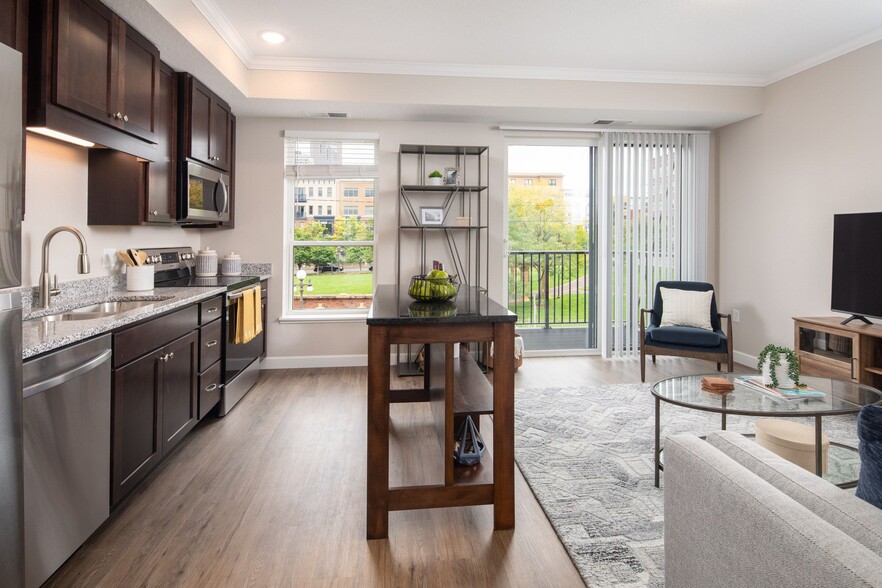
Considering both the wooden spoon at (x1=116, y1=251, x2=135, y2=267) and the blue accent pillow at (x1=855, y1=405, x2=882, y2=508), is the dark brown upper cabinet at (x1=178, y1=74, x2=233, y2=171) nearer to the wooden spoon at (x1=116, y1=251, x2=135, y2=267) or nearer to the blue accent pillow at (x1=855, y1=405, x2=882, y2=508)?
the wooden spoon at (x1=116, y1=251, x2=135, y2=267)

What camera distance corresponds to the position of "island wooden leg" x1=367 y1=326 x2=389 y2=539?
2016 mm

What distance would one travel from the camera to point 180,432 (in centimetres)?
278

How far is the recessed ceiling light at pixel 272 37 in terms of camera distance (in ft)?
12.0

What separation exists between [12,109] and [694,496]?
6.64ft

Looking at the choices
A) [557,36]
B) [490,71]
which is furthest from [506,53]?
[557,36]

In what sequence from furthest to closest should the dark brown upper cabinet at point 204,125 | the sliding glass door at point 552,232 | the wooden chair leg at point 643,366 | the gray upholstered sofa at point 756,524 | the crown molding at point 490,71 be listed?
the sliding glass door at point 552,232
the wooden chair leg at point 643,366
the crown molding at point 490,71
the dark brown upper cabinet at point 204,125
the gray upholstered sofa at point 756,524

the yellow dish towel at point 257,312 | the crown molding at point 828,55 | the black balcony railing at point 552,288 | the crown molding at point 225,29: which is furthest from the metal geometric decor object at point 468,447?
the crown molding at point 828,55

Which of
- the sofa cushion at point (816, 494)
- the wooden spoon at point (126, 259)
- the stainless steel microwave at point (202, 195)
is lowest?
the sofa cushion at point (816, 494)

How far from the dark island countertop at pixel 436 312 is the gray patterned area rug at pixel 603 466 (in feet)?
3.03

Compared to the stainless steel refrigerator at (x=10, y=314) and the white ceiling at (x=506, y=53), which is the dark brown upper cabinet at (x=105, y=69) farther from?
the stainless steel refrigerator at (x=10, y=314)

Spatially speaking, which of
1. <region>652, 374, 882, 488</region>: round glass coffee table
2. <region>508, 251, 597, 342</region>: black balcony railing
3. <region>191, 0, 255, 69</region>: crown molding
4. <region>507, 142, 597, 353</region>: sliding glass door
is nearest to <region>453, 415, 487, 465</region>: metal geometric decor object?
<region>652, 374, 882, 488</region>: round glass coffee table

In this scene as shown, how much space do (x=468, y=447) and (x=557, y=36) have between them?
9.97 ft

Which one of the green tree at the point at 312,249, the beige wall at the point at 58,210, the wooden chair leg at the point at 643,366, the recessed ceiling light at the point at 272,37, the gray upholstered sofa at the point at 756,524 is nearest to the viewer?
the gray upholstered sofa at the point at 756,524

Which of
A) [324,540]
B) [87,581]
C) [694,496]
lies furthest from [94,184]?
[694,496]
